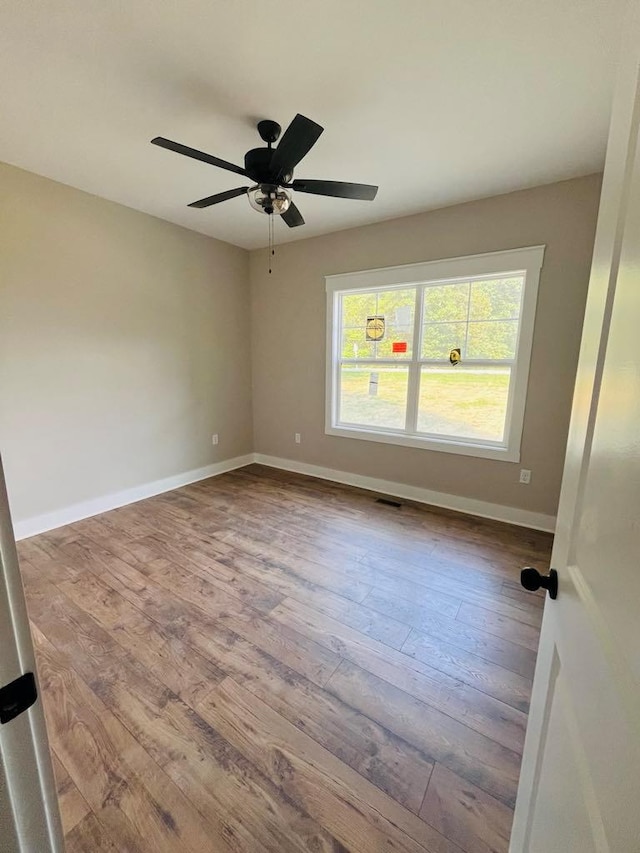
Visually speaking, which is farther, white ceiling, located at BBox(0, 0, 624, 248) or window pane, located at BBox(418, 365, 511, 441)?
window pane, located at BBox(418, 365, 511, 441)

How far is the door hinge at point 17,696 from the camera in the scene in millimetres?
527

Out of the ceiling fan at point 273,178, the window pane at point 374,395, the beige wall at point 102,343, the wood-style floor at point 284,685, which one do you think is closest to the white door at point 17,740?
the wood-style floor at point 284,685

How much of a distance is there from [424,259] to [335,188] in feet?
4.91

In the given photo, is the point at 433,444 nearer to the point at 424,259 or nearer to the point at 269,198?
the point at 424,259

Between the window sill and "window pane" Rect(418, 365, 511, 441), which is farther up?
"window pane" Rect(418, 365, 511, 441)

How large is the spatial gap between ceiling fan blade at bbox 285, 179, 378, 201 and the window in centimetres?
137

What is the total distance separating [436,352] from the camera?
3.33m

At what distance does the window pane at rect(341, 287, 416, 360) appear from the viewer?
3.47m

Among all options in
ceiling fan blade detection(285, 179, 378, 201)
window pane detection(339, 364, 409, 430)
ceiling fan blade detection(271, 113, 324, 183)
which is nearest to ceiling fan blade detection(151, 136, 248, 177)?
ceiling fan blade detection(271, 113, 324, 183)

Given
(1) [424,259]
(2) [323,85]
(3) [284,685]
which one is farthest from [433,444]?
(2) [323,85]

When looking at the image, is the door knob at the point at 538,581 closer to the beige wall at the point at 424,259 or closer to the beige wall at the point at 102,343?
the beige wall at the point at 424,259

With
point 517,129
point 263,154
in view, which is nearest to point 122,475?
point 263,154

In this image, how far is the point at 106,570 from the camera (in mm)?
2367

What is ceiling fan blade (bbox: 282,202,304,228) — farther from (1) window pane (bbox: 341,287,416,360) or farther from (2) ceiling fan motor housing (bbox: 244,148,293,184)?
(1) window pane (bbox: 341,287,416,360)
